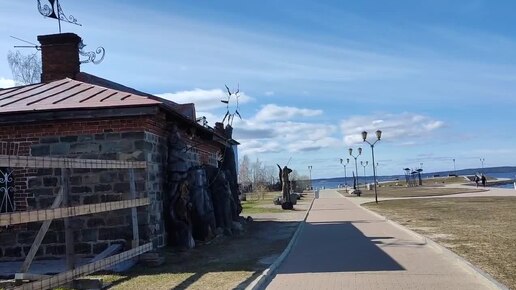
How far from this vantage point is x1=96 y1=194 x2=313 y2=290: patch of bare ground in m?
9.09

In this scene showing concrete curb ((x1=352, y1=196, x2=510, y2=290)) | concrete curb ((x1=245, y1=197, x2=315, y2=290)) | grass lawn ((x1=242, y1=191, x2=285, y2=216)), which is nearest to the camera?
concrete curb ((x1=352, y1=196, x2=510, y2=290))

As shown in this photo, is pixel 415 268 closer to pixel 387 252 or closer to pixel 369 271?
pixel 369 271

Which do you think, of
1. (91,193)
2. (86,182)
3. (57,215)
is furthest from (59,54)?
(57,215)

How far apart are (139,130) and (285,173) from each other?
22149 mm

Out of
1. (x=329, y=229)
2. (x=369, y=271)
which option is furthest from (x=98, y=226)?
(x=329, y=229)

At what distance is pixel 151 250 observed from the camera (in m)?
11.8

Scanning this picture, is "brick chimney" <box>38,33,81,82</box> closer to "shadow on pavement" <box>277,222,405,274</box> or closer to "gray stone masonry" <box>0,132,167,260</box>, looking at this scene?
"gray stone masonry" <box>0,132,167,260</box>

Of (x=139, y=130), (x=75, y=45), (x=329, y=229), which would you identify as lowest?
(x=329, y=229)

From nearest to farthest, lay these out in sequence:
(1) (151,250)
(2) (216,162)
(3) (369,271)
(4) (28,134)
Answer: (3) (369,271) < (1) (151,250) < (4) (28,134) < (2) (216,162)

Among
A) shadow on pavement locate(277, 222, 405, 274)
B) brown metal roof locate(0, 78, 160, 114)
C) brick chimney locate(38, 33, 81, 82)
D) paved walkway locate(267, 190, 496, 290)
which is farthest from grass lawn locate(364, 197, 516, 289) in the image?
brick chimney locate(38, 33, 81, 82)

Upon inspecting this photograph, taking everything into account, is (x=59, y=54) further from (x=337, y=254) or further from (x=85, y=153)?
(x=337, y=254)

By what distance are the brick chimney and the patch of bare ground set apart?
7319 mm

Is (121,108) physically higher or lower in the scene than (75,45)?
lower

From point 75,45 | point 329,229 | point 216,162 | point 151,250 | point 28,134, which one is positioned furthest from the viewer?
point 216,162
